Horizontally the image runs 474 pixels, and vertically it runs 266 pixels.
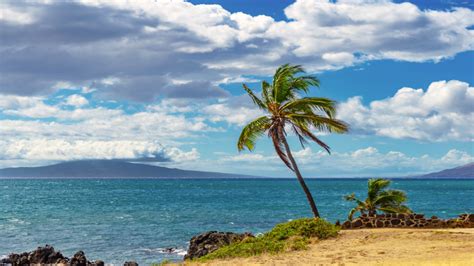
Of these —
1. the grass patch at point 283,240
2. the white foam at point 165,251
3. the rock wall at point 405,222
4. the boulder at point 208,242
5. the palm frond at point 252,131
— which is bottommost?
the white foam at point 165,251

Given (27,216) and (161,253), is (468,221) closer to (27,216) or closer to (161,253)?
(161,253)

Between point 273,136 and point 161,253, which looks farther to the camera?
point 161,253

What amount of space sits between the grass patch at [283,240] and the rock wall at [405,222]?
189 cm

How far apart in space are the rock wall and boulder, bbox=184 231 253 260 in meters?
6.27

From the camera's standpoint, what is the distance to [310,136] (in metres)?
29.9

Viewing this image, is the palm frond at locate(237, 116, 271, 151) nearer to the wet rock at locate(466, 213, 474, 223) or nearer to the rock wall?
the rock wall

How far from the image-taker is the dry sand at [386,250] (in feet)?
62.9

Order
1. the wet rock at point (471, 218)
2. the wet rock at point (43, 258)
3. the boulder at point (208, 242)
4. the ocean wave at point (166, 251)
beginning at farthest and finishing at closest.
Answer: the ocean wave at point (166, 251)
the boulder at point (208, 242)
the wet rock at point (43, 258)
the wet rock at point (471, 218)

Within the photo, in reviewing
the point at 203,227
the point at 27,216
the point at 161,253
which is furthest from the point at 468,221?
the point at 27,216

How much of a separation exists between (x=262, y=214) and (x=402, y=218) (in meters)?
48.2

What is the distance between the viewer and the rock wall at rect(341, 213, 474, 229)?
89.8 ft

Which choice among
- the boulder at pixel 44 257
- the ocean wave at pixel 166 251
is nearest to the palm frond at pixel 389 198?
the ocean wave at pixel 166 251

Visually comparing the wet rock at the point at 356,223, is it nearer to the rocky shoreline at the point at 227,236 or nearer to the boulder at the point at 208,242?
the rocky shoreline at the point at 227,236

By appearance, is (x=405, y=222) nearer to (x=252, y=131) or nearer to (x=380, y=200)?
(x=380, y=200)
